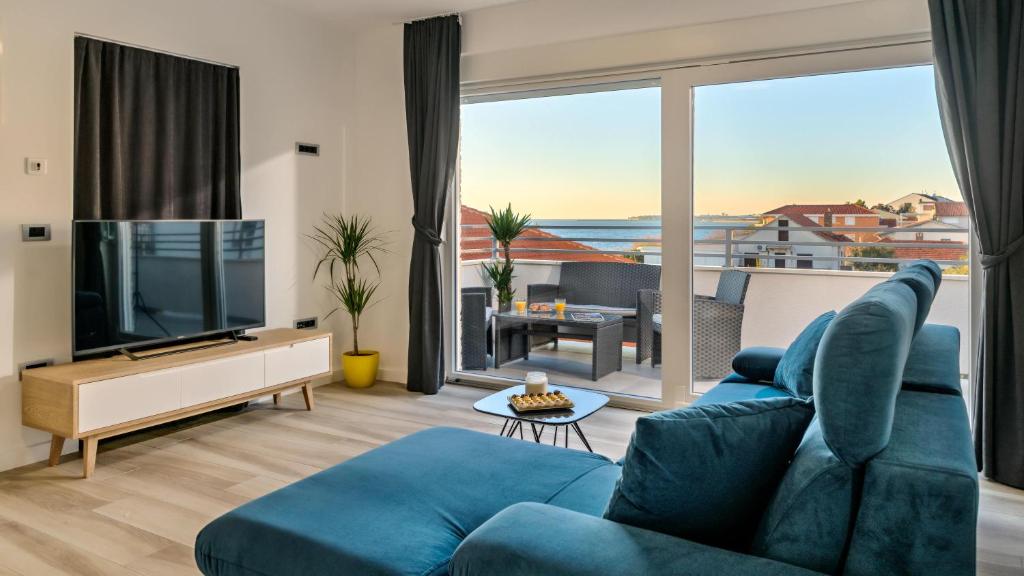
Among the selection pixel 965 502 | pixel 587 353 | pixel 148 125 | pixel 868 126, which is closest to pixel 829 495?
pixel 965 502

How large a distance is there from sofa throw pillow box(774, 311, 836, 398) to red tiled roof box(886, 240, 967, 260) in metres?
1.13

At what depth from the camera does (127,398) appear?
11.9ft

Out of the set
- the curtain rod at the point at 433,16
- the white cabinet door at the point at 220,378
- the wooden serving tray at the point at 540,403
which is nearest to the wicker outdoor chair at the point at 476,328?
the white cabinet door at the point at 220,378

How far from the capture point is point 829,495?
1.28 meters

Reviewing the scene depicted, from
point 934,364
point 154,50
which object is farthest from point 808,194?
point 154,50

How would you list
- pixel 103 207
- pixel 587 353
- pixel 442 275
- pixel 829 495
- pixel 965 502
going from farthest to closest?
pixel 442 275, pixel 587 353, pixel 103 207, pixel 829 495, pixel 965 502

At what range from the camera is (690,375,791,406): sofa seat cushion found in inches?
125

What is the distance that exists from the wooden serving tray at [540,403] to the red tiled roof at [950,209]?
2.42m

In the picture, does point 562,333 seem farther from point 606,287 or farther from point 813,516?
point 813,516

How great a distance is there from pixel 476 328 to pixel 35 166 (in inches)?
118

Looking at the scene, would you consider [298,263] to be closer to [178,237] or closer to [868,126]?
[178,237]

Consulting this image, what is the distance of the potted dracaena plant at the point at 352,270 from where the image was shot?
546cm

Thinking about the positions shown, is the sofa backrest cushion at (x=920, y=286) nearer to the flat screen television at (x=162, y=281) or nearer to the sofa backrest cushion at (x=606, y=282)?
the sofa backrest cushion at (x=606, y=282)

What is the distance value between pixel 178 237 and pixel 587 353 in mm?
2732
